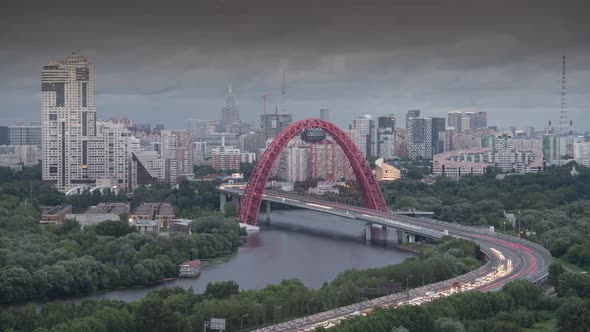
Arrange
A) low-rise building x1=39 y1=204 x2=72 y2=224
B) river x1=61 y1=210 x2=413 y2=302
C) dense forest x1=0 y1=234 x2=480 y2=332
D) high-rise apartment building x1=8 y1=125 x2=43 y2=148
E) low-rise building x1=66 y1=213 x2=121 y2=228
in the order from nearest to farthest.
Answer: dense forest x1=0 y1=234 x2=480 y2=332 < river x1=61 y1=210 x2=413 y2=302 < low-rise building x1=66 y1=213 x2=121 y2=228 < low-rise building x1=39 y1=204 x2=72 y2=224 < high-rise apartment building x1=8 y1=125 x2=43 y2=148

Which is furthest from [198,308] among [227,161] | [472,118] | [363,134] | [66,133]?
[472,118]

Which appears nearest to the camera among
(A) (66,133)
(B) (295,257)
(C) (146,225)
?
(B) (295,257)

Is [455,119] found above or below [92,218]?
above

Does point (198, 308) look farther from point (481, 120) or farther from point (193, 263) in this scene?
point (481, 120)

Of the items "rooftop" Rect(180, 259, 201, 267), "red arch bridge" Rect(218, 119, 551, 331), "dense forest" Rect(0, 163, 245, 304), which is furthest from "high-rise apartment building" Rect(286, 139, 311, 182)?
"rooftop" Rect(180, 259, 201, 267)

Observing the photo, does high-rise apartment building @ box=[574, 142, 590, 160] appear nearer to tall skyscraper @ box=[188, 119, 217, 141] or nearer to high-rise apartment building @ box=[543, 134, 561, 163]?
high-rise apartment building @ box=[543, 134, 561, 163]
